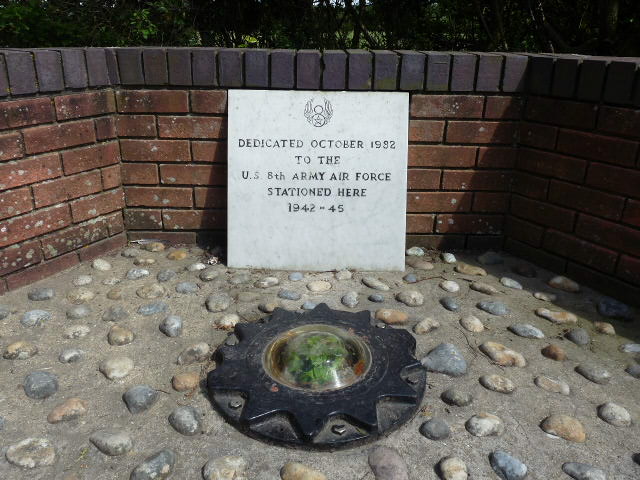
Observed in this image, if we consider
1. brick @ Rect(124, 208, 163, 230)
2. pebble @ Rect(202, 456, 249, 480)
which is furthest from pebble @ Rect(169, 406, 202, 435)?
brick @ Rect(124, 208, 163, 230)

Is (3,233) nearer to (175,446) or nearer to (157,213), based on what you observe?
(157,213)

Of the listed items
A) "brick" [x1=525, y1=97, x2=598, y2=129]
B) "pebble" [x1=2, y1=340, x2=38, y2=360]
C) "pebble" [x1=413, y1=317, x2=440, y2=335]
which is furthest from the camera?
"brick" [x1=525, y1=97, x2=598, y2=129]

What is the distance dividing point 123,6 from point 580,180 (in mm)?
4925

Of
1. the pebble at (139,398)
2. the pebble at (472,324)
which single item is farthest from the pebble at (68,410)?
the pebble at (472,324)

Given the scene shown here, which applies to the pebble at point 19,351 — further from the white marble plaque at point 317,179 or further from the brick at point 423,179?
the brick at point 423,179

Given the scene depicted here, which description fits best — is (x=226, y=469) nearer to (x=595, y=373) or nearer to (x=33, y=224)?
(x=595, y=373)

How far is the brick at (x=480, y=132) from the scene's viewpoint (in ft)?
9.99

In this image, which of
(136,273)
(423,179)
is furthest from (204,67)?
(423,179)

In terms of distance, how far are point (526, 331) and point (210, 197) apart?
1852mm

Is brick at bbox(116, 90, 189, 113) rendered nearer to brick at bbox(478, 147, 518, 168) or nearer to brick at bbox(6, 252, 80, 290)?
brick at bbox(6, 252, 80, 290)

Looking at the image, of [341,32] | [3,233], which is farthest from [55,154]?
[341,32]

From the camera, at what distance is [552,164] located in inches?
115

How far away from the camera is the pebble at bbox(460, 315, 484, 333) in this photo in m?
2.42

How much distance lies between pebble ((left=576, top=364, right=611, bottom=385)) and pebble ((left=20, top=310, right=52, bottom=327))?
90.4 inches
